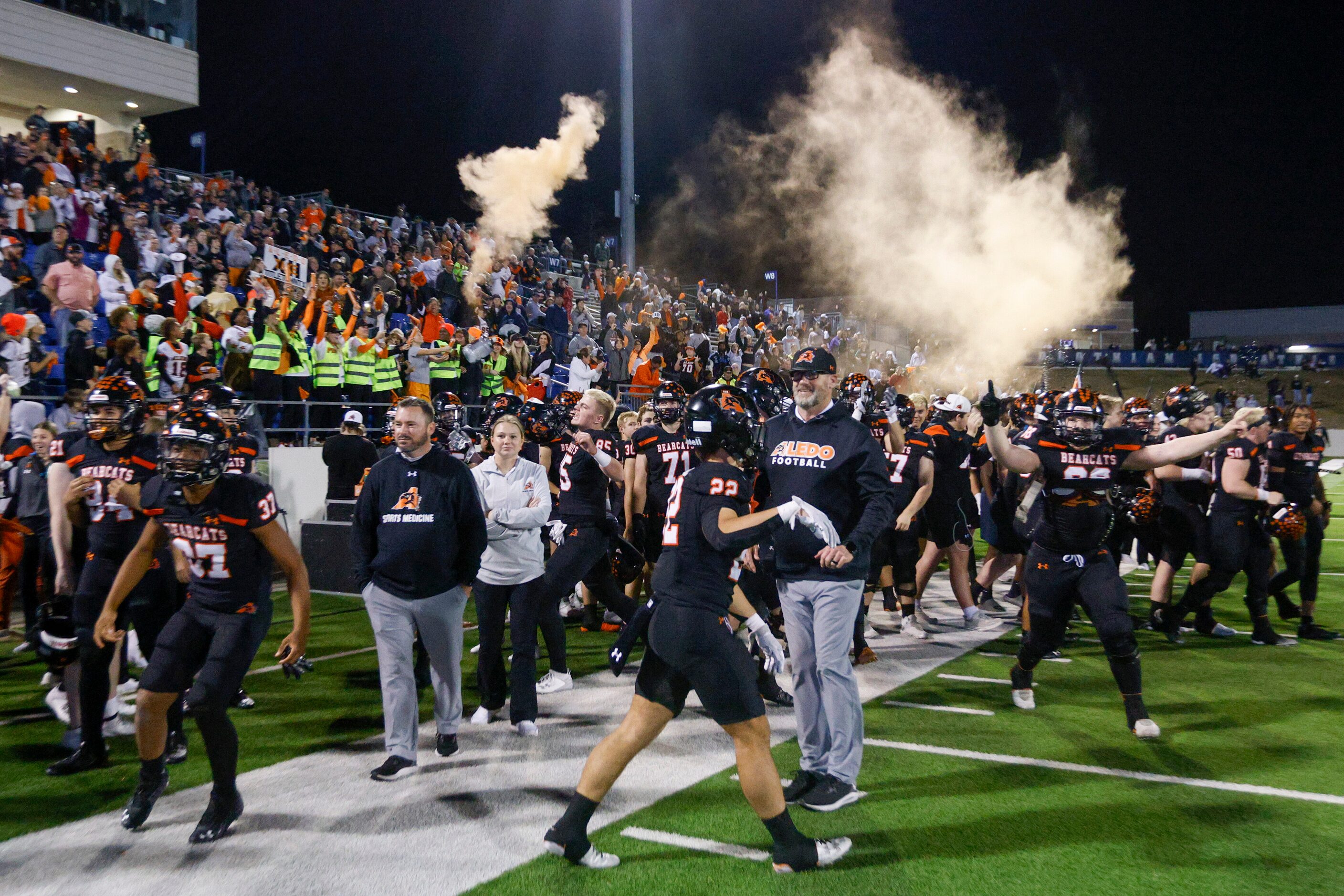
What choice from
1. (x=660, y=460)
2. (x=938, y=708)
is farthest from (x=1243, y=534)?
(x=660, y=460)

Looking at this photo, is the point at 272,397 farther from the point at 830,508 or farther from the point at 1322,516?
the point at 1322,516

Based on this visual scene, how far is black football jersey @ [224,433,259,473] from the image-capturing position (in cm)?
492

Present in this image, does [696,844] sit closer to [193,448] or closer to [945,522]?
[193,448]

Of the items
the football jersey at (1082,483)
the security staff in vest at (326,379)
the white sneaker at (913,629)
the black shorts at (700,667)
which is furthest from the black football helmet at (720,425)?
the security staff in vest at (326,379)

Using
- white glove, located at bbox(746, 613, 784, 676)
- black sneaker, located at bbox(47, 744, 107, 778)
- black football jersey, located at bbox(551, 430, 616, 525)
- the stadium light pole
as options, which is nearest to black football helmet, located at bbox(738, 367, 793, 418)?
white glove, located at bbox(746, 613, 784, 676)

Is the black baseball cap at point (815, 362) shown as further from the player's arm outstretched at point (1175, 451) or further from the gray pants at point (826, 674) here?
the player's arm outstretched at point (1175, 451)

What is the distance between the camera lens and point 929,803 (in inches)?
191

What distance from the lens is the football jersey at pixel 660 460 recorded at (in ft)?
25.6

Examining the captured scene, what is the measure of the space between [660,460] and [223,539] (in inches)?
166

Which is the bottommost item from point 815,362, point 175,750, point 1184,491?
point 175,750

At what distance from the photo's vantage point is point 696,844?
4344 millimetres

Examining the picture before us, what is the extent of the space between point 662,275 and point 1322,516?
69.8 ft

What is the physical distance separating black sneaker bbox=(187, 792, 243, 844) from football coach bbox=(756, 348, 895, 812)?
2.63 m

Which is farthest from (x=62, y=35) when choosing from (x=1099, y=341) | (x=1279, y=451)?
(x=1099, y=341)
